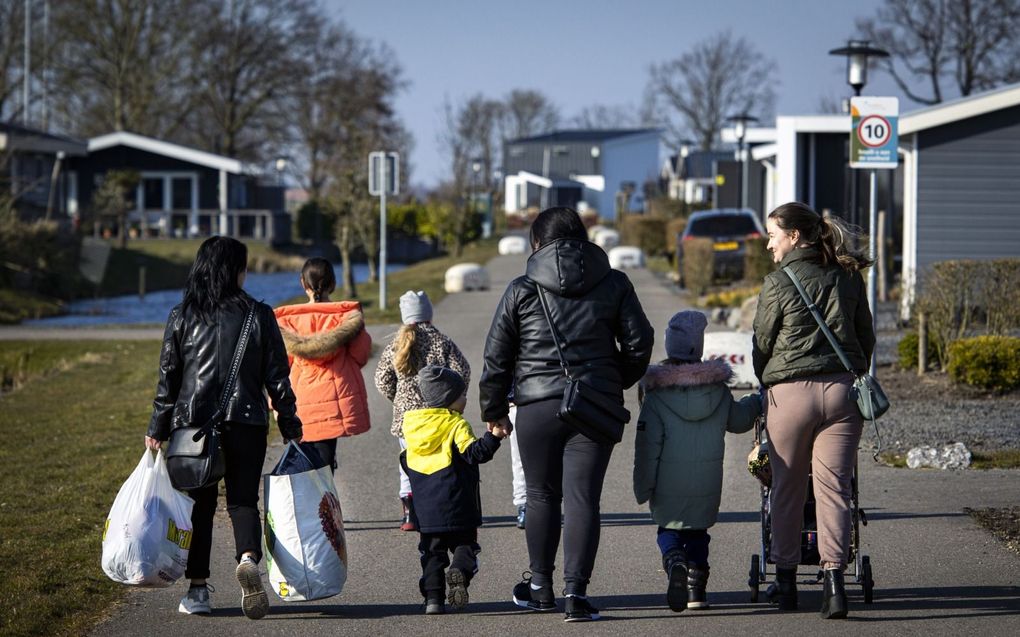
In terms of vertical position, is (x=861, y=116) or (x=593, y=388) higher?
(x=861, y=116)

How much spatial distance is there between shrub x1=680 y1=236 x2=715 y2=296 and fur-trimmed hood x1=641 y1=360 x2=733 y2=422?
18.8m

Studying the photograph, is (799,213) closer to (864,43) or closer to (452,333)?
(864,43)

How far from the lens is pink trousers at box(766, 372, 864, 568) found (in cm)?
566

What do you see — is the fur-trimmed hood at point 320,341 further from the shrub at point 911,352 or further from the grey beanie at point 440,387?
the shrub at point 911,352

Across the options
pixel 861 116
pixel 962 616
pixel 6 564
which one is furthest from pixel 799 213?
pixel 861 116

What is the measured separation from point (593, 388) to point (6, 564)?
11.0 ft

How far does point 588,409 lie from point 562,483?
1.48 feet

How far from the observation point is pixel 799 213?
5.82m

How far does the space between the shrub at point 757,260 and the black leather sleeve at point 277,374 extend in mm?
17938

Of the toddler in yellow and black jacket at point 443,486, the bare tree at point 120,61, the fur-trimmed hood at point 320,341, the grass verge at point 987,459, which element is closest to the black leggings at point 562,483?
the toddler in yellow and black jacket at point 443,486

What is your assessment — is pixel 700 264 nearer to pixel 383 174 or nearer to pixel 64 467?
pixel 383 174

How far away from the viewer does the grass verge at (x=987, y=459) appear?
941 centimetres

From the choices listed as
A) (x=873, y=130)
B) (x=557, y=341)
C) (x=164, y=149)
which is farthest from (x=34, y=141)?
(x=557, y=341)

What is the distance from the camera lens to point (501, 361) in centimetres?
562
